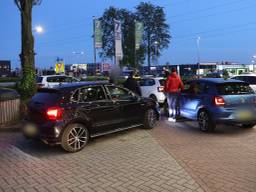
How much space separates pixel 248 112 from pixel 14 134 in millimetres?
6485

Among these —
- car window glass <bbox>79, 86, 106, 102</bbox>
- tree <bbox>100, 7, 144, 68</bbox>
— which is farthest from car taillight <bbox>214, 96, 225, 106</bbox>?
tree <bbox>100, 7, 144, 68</bbox>

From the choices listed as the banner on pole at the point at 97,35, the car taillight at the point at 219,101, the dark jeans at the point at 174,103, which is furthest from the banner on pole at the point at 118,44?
the car taillight at the point at 219,101

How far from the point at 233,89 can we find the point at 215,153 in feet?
9.34

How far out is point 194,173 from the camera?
631 centimetres

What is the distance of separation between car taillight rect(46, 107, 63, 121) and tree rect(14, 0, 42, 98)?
6.29 meters

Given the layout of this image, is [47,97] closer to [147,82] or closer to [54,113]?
[54,113]

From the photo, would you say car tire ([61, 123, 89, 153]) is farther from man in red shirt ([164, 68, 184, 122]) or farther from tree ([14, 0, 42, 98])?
tree ([14, 0, 42, 98])

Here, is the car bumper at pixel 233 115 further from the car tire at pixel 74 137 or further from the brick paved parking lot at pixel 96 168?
the car tire at pixel 74 137

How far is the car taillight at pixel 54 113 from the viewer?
790 centimetres

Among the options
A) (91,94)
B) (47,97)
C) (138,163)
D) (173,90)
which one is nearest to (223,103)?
(173,90)

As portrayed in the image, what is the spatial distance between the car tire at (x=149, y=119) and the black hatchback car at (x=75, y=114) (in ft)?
3.07

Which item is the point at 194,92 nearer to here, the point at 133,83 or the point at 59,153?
the point at 133,83

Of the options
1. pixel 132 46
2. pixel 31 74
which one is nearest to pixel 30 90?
pixel 31 74

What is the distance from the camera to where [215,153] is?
25.3ft
